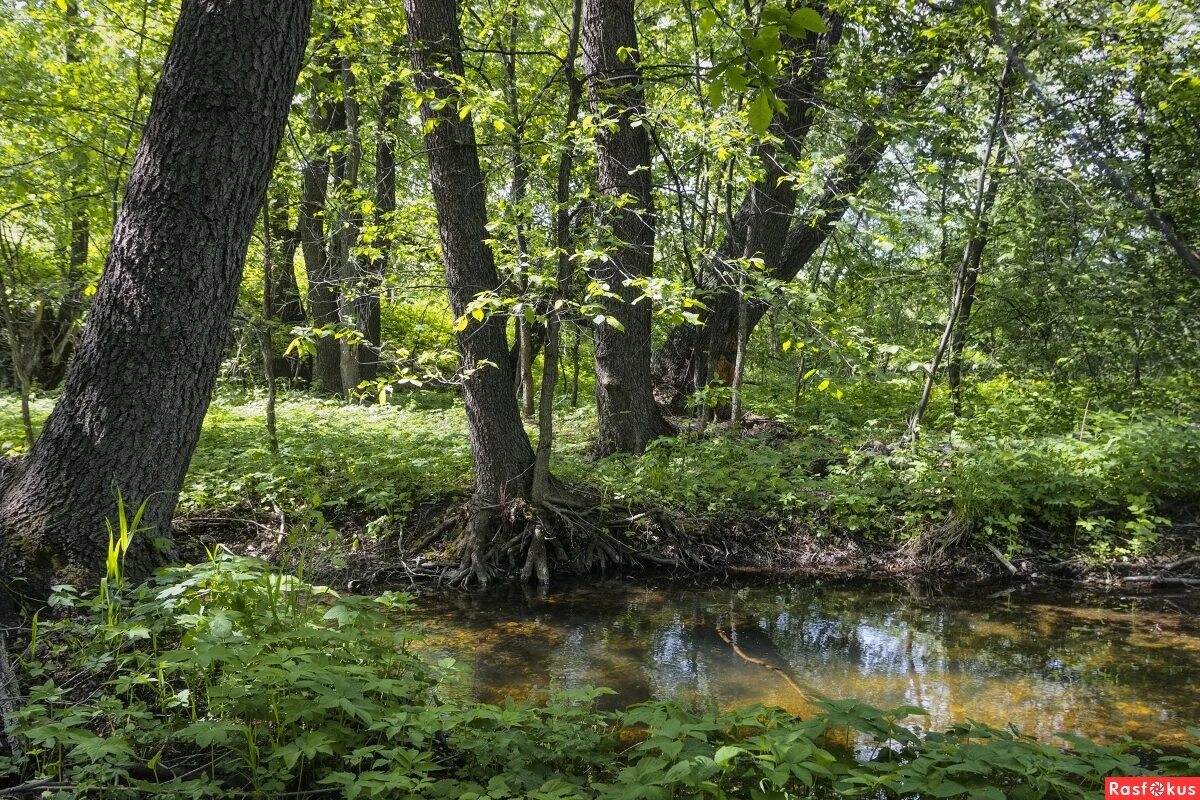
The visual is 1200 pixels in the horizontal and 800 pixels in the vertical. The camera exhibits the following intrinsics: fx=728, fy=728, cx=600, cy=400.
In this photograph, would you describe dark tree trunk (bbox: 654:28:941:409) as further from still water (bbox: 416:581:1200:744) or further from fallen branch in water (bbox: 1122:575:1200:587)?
fallen branch in water (bbox: 1122:575:1200:587)

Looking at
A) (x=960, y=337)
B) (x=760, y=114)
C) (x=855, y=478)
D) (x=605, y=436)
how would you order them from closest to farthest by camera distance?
(x=760, y=114) → (x=855, y=478) → (x=605, y=436) → (x=960, y=337)

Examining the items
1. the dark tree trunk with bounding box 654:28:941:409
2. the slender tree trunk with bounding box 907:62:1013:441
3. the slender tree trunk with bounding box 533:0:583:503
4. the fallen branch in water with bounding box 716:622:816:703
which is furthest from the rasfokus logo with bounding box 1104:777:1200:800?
the dark tree trunk with bounding box 654:28:941:409

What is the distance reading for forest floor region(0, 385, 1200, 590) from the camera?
280 inches

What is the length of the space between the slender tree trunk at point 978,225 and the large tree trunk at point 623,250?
3.16 m

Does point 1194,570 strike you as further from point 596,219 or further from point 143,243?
point 143,243

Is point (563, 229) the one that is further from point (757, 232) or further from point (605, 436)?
point (757, 232)

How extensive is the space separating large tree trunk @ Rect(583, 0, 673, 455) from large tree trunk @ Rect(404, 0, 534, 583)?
1195 mm

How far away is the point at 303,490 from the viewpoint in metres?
7.54

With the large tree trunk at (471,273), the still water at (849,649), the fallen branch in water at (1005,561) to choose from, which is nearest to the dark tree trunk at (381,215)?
the large tree trunk at (471,273)

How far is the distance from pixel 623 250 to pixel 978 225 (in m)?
3.94

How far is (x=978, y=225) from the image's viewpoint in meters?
8.06

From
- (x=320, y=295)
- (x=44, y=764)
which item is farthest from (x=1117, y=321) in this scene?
(x=320, y=295)

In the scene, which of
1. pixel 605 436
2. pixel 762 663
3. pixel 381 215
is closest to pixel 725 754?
pixel 762 663

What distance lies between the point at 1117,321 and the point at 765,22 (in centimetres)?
850
